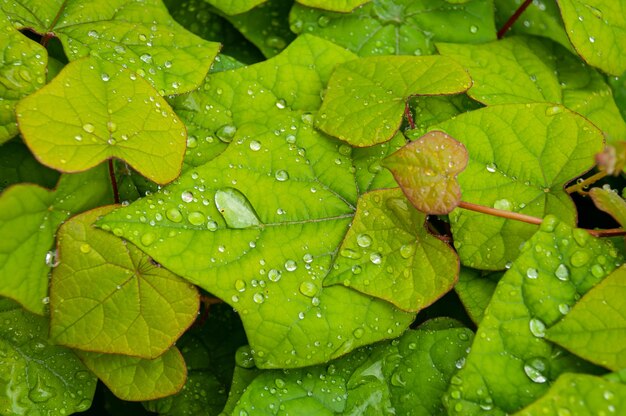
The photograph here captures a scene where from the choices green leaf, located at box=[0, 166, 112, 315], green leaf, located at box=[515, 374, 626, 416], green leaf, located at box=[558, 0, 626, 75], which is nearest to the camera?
green leaf, located at box=[515, 374, 626, 416]

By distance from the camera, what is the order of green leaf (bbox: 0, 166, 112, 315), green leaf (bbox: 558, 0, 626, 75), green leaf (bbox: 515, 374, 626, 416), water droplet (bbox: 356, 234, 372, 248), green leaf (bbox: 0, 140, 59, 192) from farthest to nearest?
green leaf (bbox: 558, 0, 626, 75) → green leaf (bbox: 0, 140, 59, 192) → water droplet (bbox: 356, 234, 372, 248) → green leaf (bbox: 0, 166, 112, 315) → green leaf (bbox: 515, 374, 626, 416)

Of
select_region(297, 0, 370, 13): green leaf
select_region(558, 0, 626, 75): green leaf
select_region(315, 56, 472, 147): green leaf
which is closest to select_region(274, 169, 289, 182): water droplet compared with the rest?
select_region(315, 56, 472, 147): green leaf

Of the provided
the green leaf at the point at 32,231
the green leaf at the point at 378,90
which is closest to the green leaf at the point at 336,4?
the green leaf at the point at 378,90

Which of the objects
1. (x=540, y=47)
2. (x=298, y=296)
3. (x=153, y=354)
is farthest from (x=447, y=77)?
(x=153, y=354)

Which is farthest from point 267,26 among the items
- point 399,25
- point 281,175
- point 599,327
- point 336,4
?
point 599,327

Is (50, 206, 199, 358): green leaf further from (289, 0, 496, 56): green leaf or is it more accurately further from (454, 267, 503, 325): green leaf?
(289, 0, 496, 56): green leaf

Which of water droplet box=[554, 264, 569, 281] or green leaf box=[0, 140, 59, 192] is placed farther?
green leaf box=[0, 140, 59, 192]
